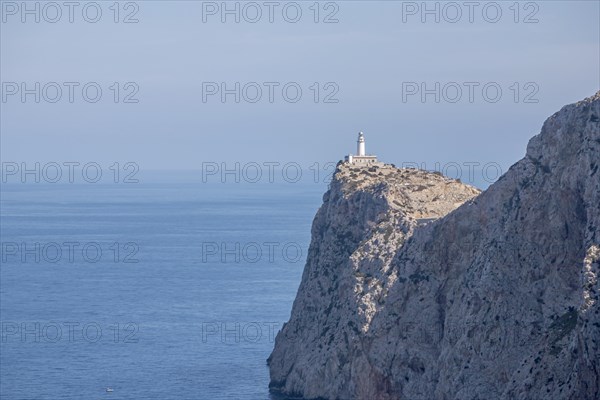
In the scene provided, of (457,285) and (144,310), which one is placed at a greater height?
(457,285)

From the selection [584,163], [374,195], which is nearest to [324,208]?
[374,195]

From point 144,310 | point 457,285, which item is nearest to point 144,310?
point 144,310

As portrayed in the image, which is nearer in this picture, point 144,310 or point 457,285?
point 457,285

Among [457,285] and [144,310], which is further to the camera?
[144,310]

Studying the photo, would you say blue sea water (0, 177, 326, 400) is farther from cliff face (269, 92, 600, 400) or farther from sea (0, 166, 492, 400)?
cliff face (269, 92, 600, 400)

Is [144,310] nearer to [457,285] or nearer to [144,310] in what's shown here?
[144,310]

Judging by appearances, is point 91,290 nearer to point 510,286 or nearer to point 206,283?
point 206,283

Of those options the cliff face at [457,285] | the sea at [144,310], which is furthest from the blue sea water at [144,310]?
the cliff face at [457,285]
